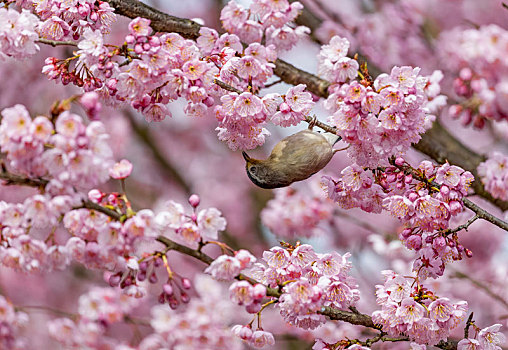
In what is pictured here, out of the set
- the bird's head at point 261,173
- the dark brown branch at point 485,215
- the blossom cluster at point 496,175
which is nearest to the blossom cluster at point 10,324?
the bird's head at point 261,173

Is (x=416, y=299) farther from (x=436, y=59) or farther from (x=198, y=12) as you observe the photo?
(x=198, y=12)

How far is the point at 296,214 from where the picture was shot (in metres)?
4.91

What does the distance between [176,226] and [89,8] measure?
0.92m

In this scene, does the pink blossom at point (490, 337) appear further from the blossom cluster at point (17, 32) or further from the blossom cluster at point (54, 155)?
the blossom cluster at point (17, 32)

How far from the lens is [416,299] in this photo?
2.36 m

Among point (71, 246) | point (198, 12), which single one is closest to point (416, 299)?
point (71, 246)

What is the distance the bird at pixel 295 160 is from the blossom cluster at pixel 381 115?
29 centimetres

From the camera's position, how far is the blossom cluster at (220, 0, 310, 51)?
294cm

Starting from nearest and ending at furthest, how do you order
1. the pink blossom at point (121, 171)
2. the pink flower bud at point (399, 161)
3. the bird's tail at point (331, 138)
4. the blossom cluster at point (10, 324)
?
the pink blossom at point (121, 171), the pink flower bud at point (399, 161), the bird's tail at point (331, 138), the blossom cluster at point (10, 324)

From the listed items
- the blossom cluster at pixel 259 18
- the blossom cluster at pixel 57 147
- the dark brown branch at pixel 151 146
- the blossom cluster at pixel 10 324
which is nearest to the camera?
the blossom cluster at pixel 57 147

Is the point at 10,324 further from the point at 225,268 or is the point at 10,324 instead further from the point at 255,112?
the point at 255,112

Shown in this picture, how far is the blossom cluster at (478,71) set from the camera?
395 cm

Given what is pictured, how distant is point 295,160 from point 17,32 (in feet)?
4.14

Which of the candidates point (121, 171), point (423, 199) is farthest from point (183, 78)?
point (423, 199)
